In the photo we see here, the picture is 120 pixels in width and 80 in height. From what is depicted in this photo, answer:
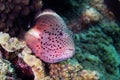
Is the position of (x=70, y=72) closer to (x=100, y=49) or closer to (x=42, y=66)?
(x=42, y=66)

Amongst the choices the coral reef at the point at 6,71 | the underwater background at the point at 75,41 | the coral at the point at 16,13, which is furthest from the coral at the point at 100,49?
the coral reef at the point at 6,71

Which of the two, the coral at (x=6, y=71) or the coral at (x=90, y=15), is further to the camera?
the coral at (x=90, y=15)

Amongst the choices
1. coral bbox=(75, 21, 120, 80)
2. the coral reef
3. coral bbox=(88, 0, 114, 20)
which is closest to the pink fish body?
the coral reef

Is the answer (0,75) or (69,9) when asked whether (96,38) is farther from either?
(0,75)

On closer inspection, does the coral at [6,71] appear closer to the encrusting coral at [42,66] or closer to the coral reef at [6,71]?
the coral reef at [6,71]

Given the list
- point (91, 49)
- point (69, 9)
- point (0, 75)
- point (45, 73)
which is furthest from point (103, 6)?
point (0, 75)

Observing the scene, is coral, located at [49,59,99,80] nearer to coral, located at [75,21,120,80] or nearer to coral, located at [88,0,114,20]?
coral, located at [75,21,120,80]
